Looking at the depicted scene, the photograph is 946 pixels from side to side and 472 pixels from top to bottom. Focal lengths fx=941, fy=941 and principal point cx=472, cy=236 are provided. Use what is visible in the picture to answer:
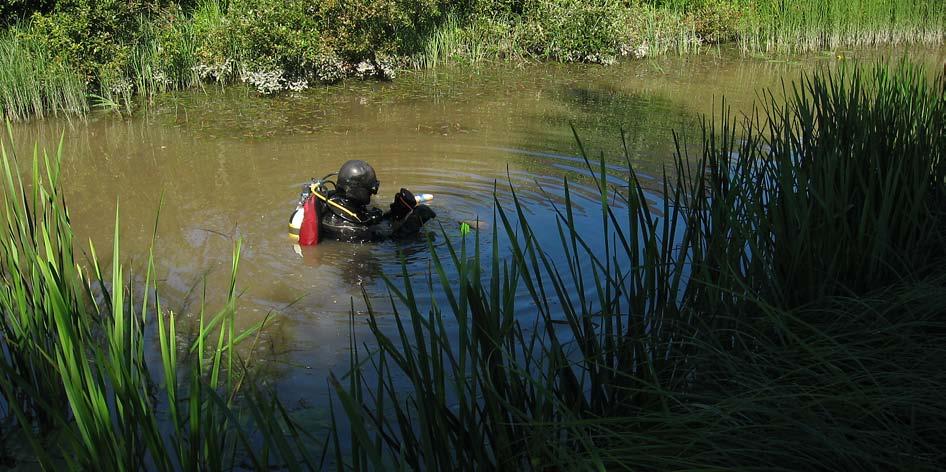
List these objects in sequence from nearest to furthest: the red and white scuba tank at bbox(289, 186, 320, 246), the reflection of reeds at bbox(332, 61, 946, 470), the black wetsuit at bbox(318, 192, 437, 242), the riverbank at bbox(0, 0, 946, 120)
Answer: the reflection of reeds at bbox(332, 61, 946, 470) < the red and white scuba tank at bbox(289, 186, 320, 246) < the black wetsuit at bbox(318, 192, 437, 242) < the riverbank at bbox(0, 0, 946, 120)

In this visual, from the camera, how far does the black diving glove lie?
7.05m

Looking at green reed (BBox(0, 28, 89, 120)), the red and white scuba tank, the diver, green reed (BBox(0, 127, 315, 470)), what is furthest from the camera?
green reed (BBox(0, 28, 89, 120))

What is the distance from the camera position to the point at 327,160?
934 cm

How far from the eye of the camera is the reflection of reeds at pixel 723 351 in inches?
99.9

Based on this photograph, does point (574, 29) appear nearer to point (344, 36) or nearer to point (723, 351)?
point (344, 36)

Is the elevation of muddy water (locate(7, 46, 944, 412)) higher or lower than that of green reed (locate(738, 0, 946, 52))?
lower

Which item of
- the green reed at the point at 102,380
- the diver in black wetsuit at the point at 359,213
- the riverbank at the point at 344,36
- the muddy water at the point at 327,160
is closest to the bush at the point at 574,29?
the riverbank at the point at 344,36

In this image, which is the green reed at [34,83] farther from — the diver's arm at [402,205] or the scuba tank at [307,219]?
the diver's arm at [402,205]

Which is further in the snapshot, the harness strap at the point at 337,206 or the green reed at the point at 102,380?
the harness strap at the point at 337,206

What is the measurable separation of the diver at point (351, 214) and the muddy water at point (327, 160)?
0.12 metres

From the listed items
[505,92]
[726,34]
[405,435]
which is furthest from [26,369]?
[726,34]

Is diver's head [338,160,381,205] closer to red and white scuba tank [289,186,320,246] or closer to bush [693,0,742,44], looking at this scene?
red and white scuba tank [289,186,320,246]

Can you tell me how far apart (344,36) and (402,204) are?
19.5 feet

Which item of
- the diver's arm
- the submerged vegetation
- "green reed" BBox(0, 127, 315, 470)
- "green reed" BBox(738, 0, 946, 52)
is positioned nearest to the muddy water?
the diver's arm
